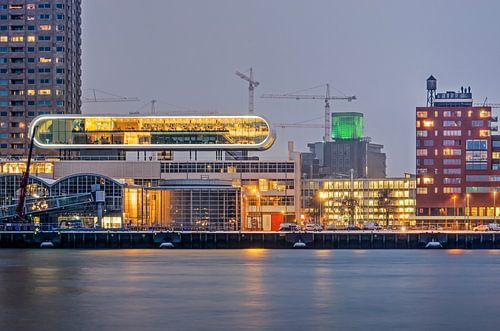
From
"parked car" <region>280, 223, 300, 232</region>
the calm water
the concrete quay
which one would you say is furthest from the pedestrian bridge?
the calm water

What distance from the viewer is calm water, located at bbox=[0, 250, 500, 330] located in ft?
216

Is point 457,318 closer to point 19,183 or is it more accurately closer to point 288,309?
point 288,309

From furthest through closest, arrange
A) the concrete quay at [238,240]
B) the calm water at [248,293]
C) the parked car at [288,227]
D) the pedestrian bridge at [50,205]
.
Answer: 1. the parked car at [288,227]
2. the pedestrian bridge at [50,205]
3. the concrete quay at [238,240]
4. the calm water at [248,293]

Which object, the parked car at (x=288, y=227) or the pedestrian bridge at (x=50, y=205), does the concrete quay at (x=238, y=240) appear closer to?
the pedestrian bridge at (x=50, y=205)

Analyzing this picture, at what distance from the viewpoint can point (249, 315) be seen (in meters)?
Answer: 68.2

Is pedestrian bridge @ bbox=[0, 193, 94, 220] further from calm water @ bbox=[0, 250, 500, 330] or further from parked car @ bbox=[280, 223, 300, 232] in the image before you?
calm water @ bbox=[0, 250, 500, 330]

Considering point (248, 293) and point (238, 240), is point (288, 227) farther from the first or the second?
point (248, 293)

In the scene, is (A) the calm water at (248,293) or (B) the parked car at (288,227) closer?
(A) the calm water at (248,293)

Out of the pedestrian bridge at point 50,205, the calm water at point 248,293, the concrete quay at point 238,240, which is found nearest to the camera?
the calm water at point 248,293

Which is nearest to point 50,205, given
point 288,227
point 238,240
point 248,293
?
point 238,240

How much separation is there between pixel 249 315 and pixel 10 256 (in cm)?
7033

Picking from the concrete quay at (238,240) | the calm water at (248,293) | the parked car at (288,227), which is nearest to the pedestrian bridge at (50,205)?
the concrete quay at (238,240)

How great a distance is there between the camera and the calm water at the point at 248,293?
6569 centimetres

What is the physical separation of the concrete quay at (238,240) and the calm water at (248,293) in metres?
33.2
